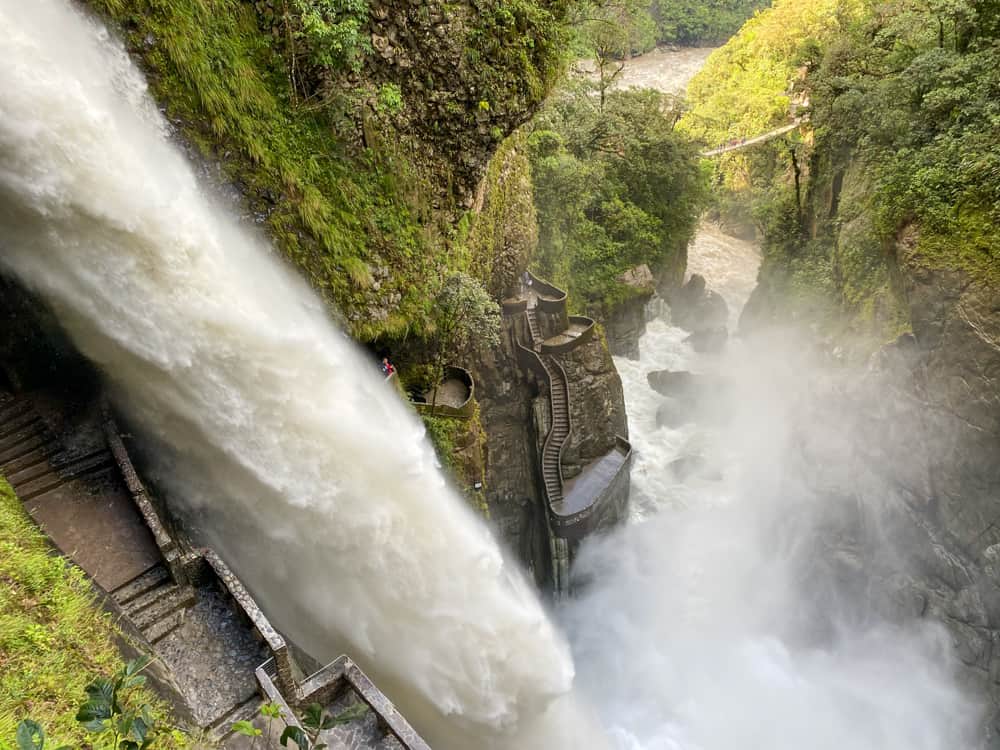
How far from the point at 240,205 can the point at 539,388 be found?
12002 millimetres

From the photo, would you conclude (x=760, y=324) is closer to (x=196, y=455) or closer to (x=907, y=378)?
(x=907, y=378)

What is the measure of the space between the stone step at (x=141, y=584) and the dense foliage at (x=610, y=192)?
17.7 m

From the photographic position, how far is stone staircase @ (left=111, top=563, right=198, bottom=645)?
7.76m

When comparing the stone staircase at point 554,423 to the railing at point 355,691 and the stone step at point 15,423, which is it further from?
the stone step at point 15,423

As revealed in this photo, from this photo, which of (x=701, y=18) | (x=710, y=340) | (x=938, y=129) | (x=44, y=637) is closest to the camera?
(x=44, y=637)

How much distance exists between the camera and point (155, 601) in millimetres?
7945

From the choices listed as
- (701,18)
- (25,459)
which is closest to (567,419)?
(25,459)

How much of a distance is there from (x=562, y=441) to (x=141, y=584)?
12802 millimetres

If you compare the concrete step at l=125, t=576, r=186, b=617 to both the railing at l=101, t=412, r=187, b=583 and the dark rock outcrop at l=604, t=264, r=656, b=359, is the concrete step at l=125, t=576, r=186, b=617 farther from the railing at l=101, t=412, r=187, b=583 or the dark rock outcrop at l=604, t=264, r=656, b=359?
the dark rock outcrop at l=604, t=264, r=656, b=359

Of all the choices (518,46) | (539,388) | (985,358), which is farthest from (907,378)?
(518,46)

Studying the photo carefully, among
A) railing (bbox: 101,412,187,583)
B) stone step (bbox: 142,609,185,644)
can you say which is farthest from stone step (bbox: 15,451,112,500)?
stone step (bbox: 142,609,185,644)

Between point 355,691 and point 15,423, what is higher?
point 15,423

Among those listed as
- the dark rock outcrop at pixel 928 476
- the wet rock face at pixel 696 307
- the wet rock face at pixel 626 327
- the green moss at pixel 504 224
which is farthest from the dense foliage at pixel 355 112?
the wet rock face at pixel 696 307

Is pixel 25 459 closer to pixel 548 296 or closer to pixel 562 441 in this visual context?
pixel 562 441
